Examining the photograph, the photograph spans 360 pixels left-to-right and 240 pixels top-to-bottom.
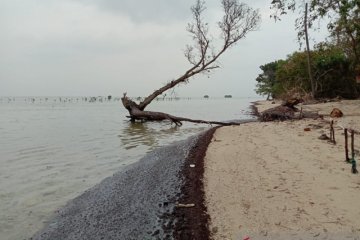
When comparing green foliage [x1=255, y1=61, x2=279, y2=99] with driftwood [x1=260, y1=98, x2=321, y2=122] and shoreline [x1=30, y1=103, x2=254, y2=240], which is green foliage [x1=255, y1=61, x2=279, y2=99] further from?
shoreline [x1=30, y1=103, x2=254, y2=240]

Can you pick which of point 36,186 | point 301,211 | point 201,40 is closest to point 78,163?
point 36,186

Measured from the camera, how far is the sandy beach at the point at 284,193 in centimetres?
447

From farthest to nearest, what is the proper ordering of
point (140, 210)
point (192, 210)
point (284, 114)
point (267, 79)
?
point (267, 79)
point (284, 114)
point (140, 210)
point (192, 210)

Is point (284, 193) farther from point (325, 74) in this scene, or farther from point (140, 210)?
point (325, 74)

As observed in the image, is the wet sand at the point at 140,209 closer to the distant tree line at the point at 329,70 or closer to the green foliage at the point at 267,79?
the distant tree line at the point at 329,70

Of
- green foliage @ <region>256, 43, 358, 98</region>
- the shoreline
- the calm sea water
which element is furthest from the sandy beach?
green foliage @ <region>256, 43, 358, 98</region>

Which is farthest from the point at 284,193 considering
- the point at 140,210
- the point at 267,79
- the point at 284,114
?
the point at 267,79

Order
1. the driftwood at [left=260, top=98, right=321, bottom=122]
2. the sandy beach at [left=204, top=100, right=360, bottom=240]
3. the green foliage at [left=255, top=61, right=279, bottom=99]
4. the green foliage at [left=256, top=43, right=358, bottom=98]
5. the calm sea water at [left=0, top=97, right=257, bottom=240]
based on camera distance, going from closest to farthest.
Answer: the sandy beach at [left=204, top=100, right=360, bottom=240]
the calm sea water at [left=0, top=97, right=257, bottom=240]
the driftwood at [left=260, top=98, right=321, bottom=122]
the green foliage at [left=256, top=43, right=358, bottom=98]
the green foliage at [left=255, top=61, right=279, bottom=99]

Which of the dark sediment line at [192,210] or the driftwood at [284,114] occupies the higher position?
the driftwood at [284,114]

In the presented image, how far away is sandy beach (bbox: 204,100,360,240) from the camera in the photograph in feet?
14.7

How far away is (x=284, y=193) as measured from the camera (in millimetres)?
5676

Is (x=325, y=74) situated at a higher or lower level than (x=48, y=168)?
higher

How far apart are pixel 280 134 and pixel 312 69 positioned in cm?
2130

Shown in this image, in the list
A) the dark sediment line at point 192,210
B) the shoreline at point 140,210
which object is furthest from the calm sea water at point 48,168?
the dark sediment line at point 192,210
